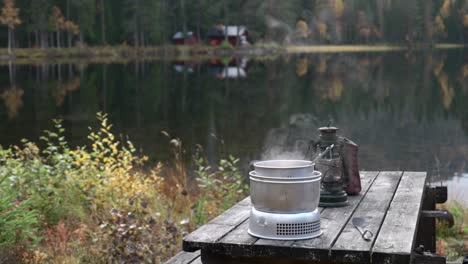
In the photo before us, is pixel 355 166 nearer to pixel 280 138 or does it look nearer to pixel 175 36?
pixel 280 138

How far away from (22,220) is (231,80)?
42256mm

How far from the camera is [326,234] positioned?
374 cm

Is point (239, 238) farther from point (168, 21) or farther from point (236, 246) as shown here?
point (168, 21)

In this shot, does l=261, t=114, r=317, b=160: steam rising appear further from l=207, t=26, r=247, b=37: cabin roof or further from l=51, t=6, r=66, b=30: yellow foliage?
l=207, t=26, r=247, b=37: cabin roof

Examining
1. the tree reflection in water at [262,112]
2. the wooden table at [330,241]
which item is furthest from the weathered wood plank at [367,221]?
the tree reflection in water at [262,112]

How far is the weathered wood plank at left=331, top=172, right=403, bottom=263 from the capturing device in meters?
3.45

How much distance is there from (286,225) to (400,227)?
694mm

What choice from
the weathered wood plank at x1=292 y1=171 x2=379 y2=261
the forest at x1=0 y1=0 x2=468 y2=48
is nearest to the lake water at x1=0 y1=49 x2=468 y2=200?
the weathered wood plank at x1=292 y1=171 x2=379 y2=261

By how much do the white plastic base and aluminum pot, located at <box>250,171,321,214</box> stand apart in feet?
0.09

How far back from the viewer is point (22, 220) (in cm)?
611

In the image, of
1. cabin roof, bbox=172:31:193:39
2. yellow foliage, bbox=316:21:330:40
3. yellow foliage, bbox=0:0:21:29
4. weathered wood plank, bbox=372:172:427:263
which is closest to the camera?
weathered wood plank, bbox=372:172:427:263

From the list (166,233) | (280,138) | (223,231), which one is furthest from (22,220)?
(280,138)

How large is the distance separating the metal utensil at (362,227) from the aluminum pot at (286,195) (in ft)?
0.99

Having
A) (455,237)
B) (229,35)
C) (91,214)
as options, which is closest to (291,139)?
(455,237)
